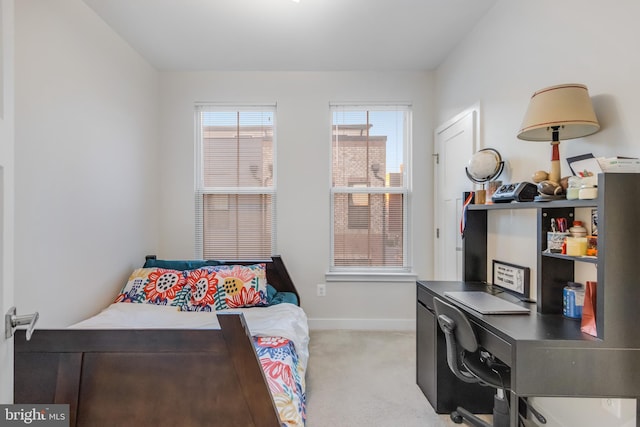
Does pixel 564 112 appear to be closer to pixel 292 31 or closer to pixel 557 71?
pixel 557 71

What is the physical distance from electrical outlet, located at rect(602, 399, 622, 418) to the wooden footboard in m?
1.45

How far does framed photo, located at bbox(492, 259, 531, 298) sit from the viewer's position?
5.99 ft

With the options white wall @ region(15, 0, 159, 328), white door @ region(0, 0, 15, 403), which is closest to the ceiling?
white wall @ region(15, 0, 159, 328)

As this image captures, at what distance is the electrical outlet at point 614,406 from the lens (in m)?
1.33

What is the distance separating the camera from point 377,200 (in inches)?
130

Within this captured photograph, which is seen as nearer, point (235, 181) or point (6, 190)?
point (6, 190)

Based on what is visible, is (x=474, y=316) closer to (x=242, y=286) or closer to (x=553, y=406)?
(x=553, y=406)

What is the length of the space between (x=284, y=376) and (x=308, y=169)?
2.09m

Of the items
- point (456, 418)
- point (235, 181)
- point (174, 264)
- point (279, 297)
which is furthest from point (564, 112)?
point (174, 264)

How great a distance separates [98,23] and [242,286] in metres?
2.29

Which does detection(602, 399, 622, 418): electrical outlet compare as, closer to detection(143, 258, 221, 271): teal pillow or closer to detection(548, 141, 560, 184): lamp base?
detection(548, 141, 560, 184): lamp base

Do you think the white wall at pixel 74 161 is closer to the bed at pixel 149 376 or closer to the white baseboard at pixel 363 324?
the bed at pixel 149 376

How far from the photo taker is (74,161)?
6.82ft

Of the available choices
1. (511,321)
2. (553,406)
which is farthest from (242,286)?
(553,406)
